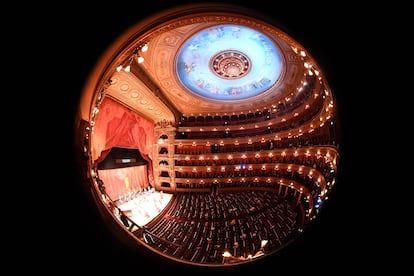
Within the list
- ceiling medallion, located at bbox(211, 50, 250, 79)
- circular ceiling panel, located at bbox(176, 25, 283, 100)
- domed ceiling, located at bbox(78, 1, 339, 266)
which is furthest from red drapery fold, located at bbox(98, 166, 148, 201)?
ceiling medallion, located at bbox(211, 50, 250, 79)

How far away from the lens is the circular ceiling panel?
1109cm

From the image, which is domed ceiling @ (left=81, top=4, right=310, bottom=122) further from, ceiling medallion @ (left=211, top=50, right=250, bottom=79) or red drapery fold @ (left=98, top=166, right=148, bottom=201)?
red drapery fold @ (left=98, top=166, right=148, bottom=201)

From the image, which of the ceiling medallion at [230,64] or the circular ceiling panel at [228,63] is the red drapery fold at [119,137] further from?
the ceiling medallion at [230,64]

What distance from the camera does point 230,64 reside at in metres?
13.1

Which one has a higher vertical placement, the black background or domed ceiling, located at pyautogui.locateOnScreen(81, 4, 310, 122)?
domed ceiling, located at pyautogui.locateOnScreen(81, 4, 310, 122)

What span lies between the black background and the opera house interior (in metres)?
0.04
